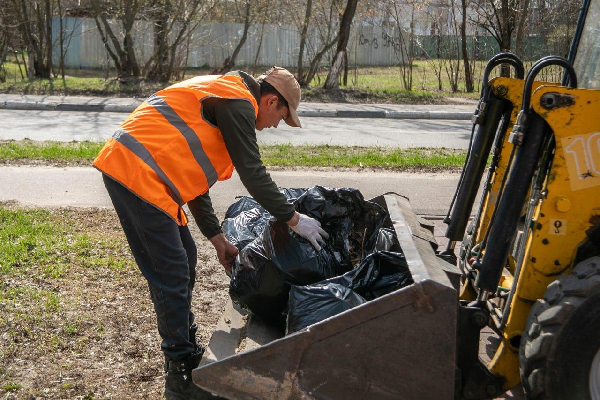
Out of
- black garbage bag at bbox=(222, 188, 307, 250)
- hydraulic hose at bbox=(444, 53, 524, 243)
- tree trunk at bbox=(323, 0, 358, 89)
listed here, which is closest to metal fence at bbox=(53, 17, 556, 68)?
tree trunk at bbox=(323, 0, 358, 89)

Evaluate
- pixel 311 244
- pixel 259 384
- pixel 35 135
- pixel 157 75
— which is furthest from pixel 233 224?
pixel 157 75

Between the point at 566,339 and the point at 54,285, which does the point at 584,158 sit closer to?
the point at 566,339

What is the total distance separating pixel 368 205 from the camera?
159 inches

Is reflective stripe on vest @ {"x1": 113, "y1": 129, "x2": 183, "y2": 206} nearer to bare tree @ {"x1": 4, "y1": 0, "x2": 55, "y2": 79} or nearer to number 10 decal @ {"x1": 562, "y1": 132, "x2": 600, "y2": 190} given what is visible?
number 10 decal @ {"x1": 562, "y1": 132, "x2": 600, "y2": 190}

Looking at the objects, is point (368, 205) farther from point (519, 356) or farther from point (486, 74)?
point (519, 356)

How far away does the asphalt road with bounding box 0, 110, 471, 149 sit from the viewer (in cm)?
1171

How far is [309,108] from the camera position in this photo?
653 inches

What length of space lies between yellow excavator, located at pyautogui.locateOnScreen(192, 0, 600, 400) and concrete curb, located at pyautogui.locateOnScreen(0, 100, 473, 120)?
12935 mm

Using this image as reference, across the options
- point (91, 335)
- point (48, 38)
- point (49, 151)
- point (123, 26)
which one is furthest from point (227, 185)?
point (48, 38)

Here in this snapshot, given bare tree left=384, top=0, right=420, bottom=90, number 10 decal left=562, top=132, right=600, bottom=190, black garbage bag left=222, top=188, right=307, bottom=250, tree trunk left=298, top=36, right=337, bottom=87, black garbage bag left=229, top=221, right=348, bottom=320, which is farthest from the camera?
bare tree left=384, top=0, right=420, bottom=90

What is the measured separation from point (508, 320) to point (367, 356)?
2.21ft

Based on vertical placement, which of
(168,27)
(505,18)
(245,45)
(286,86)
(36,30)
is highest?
(36,30)

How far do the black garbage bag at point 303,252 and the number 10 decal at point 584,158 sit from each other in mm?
1231

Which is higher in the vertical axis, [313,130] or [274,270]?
[274,270]
